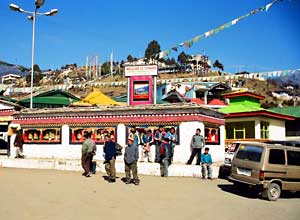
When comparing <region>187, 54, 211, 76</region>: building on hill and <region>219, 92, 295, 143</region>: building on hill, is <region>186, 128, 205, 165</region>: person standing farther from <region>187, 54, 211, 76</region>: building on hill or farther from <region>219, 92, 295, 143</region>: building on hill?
<region>187, 54, 211, 76</region>: building on hill

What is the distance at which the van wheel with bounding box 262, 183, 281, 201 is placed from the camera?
38.1 feet

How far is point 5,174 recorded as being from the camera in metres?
16.5

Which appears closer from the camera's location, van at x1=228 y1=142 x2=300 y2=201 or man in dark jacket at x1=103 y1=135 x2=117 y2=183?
van at x1=228 y1=142 x2=300 y2=201

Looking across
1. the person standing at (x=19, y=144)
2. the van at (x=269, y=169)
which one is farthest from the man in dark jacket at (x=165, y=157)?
the person standing at (x=19, y=144)

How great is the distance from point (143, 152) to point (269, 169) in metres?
7.62

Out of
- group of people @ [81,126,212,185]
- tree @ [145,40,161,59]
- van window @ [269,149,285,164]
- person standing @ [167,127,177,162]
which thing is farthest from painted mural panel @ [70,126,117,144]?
tree @ [145,40,161,59]

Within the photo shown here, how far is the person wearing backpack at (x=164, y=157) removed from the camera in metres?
15.5

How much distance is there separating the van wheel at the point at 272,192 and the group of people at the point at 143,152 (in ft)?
12.3

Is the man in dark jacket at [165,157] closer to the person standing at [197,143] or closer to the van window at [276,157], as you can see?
the person standing at [197,143]

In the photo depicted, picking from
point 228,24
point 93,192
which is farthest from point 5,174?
point 228,24

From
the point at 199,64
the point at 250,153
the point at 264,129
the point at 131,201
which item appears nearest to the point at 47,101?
the point at 264,129

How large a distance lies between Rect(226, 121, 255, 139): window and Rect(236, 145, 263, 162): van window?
53.3 ft

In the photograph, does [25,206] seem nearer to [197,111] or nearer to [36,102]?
[197,111]

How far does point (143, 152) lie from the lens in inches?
714
